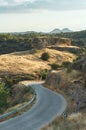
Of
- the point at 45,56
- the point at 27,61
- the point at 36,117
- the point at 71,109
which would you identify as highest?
the point at 36,117

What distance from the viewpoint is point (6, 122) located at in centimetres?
2759

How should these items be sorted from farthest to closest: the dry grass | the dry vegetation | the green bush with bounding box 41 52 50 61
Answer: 1. the green bush with bounding box 41 52 50 61
2. the dry grass
3. the dry vegetation

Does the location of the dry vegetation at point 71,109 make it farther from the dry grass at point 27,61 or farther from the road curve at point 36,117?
the dry grass at point 27,61

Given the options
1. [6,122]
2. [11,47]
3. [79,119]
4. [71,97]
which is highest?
[79,119]

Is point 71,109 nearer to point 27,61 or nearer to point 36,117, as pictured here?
point 36,117

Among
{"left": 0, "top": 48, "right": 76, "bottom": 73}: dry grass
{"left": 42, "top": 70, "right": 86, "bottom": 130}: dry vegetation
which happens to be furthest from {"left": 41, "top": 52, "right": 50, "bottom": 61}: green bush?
{"left": 42, "top": 70, "right": 86, "bottom": 130}: dry vegetation

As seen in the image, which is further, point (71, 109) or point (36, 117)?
point (71, 109)

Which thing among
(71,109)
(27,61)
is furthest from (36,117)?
(27,61)

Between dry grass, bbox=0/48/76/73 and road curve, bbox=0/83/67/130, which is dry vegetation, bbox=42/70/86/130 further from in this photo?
dry grass, bbox=0/48/76/73

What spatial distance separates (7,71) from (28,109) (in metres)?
66.2

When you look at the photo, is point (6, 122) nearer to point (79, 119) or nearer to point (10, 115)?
point (10, 115)

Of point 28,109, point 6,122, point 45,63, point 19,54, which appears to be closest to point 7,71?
point 45,63

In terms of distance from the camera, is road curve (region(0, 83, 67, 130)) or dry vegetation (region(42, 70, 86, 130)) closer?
dry vegetation (region(42, 70, 86, 130))

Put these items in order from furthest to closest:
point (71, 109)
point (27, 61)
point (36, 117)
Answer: point (27, 61), point (71, 109), point (36, 117)
